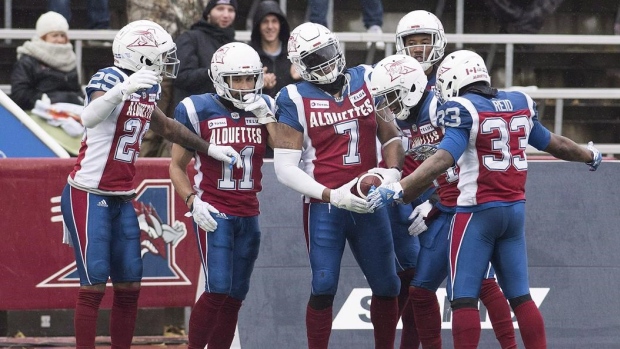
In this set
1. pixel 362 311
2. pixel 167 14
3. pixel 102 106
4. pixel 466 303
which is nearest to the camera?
pixel 466 303

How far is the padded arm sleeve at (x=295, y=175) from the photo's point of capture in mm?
6203

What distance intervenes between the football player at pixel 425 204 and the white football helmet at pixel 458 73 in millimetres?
209

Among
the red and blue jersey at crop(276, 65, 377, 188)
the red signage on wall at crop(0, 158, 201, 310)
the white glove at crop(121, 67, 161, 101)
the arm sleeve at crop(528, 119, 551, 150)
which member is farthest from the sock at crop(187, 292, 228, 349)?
the arm sleeve at crop(528, 119, 551, 150)

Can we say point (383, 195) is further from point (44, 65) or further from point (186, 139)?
point (44, 65)

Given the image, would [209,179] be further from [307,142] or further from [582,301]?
[582,301]

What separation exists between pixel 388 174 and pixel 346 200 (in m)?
0.29

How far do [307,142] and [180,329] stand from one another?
225 cm

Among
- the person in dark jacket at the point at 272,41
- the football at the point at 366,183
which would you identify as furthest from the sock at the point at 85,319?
the person in dark jacket at the point at 272,41

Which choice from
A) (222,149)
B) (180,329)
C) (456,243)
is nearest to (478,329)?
(456,243)

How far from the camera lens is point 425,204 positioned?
6633mm

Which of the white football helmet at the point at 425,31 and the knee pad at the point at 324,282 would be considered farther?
the white football helmet at the point at 425,31

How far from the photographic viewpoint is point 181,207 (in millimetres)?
7641

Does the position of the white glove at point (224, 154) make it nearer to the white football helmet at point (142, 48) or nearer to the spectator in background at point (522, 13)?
the white football helmet at point (142, 48)

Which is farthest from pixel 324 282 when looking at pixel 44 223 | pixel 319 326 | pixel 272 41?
pixel 272 41
